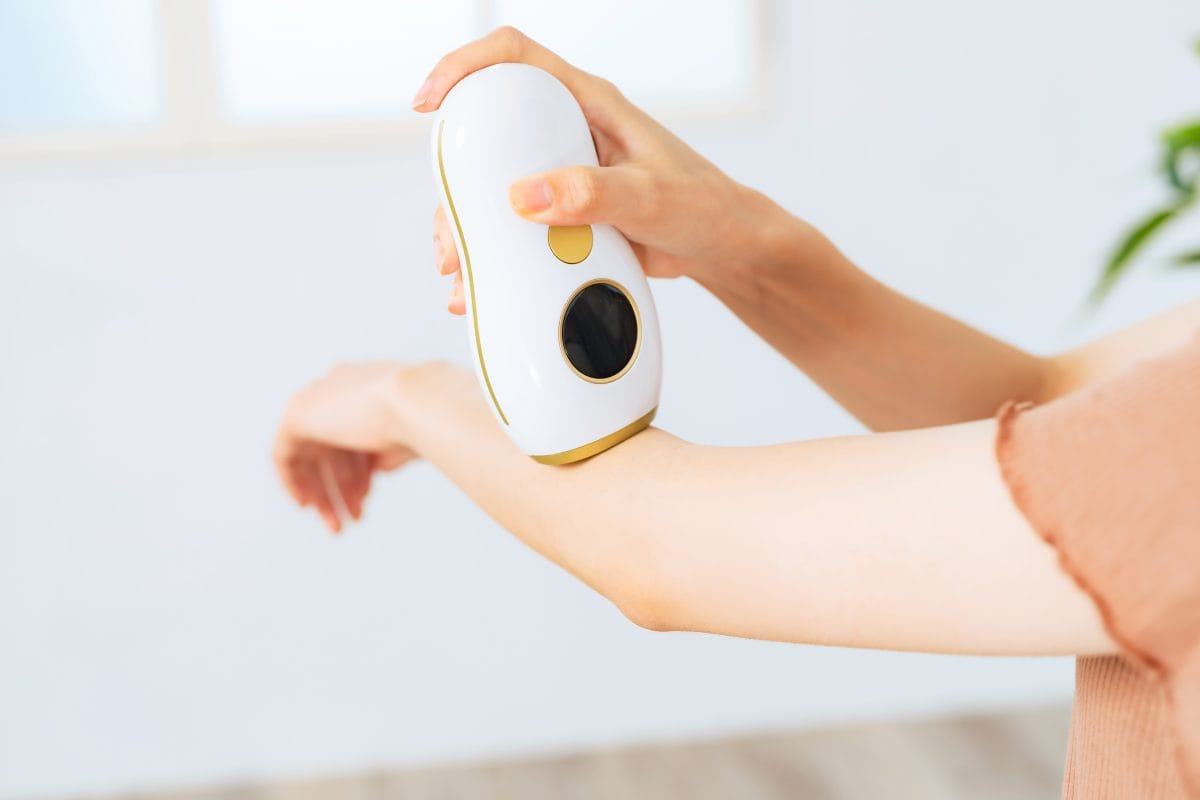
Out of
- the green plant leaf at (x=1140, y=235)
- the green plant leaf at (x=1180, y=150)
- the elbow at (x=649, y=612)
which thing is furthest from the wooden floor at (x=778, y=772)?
the elbow at (x=649, y=612)

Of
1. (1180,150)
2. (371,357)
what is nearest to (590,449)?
(1180,150)

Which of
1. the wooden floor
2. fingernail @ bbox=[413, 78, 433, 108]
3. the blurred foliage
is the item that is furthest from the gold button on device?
the wooden floor

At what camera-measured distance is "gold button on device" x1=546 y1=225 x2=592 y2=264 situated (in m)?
0.54

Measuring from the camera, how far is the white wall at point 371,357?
6.75 ft

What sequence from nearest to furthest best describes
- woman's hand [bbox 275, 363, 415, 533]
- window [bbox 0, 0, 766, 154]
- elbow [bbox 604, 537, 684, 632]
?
elbow [bbox 604, 537, 684, 632] < woman's hand [bbox 275, 363, 415, 533] < window [bbox 0, 0, 766, 154]

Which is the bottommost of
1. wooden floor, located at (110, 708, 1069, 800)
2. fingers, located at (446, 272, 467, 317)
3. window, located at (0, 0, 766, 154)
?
wooden floor, located at (110, 708, 1069, 800)

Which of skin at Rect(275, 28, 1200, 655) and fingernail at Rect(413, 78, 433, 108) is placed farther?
fingernail at Rect(413, 78, 433, 108)

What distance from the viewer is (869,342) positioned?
71 centimetres

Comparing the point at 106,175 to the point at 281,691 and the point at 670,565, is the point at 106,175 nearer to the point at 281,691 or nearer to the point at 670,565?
the point at 281,691

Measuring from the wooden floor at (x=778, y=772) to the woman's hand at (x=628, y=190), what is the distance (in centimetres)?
171

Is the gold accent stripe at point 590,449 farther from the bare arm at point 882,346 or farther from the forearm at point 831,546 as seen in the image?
the bare arm at point 882,346

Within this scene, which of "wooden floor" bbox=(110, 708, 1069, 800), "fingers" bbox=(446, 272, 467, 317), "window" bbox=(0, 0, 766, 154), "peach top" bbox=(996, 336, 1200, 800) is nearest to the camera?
"peach top" bbox=(996, 336, 1200, 800)

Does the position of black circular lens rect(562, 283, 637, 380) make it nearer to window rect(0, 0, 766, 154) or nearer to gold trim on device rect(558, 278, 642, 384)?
gold trim on device rect(558, 278, 642, 384)

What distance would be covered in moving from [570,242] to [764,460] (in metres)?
0.15
